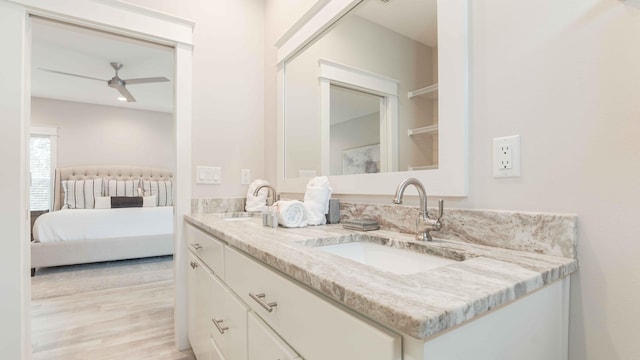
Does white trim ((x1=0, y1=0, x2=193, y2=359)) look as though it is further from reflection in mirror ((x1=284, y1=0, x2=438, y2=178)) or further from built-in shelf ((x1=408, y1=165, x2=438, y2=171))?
built-in shelf ((x1=408, y1=165, x2=438, y2=171))

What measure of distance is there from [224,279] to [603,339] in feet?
3.51

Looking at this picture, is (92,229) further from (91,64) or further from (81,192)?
(91,64)

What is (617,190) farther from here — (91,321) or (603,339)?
(91,321)

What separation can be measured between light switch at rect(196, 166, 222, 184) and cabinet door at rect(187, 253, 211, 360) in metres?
0.49

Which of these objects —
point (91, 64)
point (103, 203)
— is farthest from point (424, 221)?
point (103, 203)

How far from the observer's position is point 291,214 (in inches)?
49.8

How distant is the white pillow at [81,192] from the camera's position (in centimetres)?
489

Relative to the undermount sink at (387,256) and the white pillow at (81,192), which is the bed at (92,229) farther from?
the undermount sink at (387,256)

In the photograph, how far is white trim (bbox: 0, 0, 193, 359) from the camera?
4.83 feet

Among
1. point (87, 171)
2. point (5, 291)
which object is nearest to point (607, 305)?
point (5, 291)

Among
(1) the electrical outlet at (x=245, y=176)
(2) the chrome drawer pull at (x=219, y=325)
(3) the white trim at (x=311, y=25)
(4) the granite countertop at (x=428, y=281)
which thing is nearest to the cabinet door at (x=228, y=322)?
(2) the chrome drawer pull at (x=219, y=325)

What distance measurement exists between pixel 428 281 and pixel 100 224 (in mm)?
4323

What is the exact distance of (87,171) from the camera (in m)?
5.27

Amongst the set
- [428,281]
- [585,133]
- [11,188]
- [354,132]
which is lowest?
[428,281]
